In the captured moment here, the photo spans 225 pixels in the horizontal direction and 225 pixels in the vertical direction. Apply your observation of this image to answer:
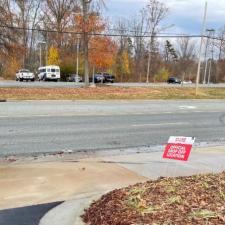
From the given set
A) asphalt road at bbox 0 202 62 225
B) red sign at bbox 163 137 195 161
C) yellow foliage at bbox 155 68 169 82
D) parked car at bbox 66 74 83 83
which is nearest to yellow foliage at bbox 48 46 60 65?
parked car at bbox 66 74 83 83

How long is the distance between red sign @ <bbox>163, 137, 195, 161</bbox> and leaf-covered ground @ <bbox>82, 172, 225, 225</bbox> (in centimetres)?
53

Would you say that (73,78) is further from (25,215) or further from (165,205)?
(165,205)

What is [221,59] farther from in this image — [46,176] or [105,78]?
[46,176]

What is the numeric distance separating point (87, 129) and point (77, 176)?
267 inches

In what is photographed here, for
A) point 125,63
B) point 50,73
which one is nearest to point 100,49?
point 50,73

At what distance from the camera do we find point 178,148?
268 inches

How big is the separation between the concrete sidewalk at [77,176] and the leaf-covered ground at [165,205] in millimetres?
407

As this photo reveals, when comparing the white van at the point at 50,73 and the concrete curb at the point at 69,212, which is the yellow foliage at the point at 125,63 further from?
the concrete curb at the point at 69,212

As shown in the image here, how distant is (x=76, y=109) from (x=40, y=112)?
216cm

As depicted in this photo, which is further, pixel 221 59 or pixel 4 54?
pixel 221 59

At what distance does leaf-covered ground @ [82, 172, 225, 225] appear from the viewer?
4.72 metres

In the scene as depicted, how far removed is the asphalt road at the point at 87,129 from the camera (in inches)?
463

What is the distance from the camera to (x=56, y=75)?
224 ft

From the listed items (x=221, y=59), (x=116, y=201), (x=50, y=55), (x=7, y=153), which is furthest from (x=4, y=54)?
(x=221, y=59)
